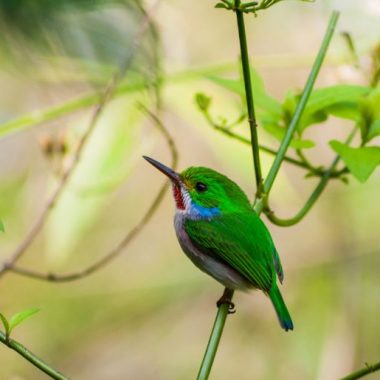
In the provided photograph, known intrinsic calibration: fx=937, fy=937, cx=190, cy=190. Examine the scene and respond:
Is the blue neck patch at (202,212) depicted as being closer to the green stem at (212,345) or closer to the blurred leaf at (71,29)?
the blurred leaf at (71,29)

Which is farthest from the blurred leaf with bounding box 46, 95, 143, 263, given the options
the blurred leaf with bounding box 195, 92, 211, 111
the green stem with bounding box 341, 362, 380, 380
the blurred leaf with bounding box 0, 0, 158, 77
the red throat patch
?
the green stem with bounding box 341, 362, 380, 380

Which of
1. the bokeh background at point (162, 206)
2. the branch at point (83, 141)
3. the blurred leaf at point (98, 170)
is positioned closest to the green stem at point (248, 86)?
the branch at point (83, 141)

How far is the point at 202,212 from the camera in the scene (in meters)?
2.11

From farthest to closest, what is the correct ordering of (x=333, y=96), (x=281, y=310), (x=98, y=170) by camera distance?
(x=98, y=170) → (x=281, y=310) → (x=333, y=96)

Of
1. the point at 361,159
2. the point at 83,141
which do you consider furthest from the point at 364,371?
the point at 83,141

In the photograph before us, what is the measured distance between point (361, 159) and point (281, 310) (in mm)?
375

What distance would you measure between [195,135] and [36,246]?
2.66 feet

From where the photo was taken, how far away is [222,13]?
366 cm

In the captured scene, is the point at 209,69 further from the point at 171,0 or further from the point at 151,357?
the point at 151,357

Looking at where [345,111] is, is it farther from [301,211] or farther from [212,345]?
[212,345]

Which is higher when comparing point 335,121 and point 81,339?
point 335,121

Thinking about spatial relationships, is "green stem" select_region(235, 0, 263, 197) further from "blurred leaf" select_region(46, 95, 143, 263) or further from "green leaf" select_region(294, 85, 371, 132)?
"blurred leaf" select_region(46, 95, 143, 263)

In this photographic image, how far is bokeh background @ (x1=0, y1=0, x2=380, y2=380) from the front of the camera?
7.63 ft

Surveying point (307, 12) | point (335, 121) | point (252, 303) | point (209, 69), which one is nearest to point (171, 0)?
point (307, 12)
